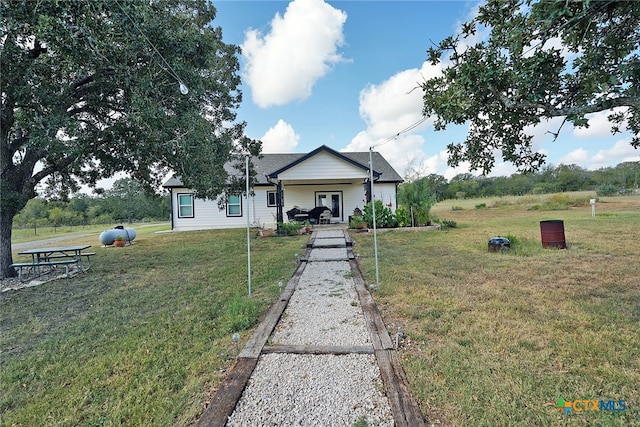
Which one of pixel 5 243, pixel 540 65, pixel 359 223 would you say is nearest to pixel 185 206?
pixel 5 243

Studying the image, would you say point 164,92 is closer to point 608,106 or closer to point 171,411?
point 171,411

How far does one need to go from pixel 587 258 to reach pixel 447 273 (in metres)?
3.60

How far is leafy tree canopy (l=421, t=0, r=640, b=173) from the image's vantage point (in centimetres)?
257

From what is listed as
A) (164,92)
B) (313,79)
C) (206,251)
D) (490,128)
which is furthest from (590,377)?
(313,79)

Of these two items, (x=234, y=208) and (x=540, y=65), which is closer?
(x=540, y=65)

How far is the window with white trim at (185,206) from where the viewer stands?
16.5m

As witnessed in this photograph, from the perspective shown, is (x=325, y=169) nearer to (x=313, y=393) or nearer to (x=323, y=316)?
(x=323, y=316)

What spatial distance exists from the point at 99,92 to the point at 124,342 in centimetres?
625

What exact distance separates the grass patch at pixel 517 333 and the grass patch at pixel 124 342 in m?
1.85

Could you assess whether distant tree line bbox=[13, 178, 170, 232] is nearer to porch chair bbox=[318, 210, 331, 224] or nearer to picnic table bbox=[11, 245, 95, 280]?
porch chair bbox=[318, 210, 331, 224]

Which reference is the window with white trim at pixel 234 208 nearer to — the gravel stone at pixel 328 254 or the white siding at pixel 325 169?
the white siding at pixel 325 169

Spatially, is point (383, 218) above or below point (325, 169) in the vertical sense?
below

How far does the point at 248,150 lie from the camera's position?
11.2 meters

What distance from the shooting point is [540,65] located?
304 centimetres
